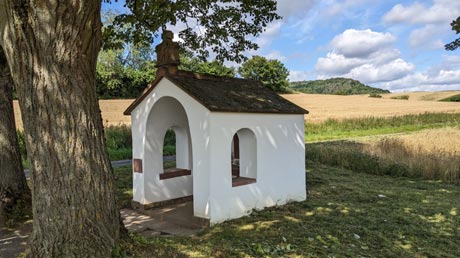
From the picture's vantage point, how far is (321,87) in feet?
335

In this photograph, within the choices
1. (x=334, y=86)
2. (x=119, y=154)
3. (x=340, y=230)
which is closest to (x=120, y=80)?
(x=119, y=154)

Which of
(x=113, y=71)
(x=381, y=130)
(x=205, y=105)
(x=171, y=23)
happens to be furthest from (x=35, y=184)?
(x=113, y=71)

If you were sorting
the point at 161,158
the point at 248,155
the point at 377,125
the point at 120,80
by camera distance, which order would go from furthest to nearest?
1. the point at 120,80
2. the point at 377,125
3. the point at 161,158
4. the point at 248,155

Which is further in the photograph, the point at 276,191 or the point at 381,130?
the point at 381,130

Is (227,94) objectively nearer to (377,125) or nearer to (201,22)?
(201,22)

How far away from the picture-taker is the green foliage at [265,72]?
61.4 m

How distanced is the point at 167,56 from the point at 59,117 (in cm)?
424

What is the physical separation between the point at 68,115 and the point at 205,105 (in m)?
3.26

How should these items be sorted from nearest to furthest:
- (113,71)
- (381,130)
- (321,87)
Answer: (381,130) < (113,71) < (321,87)

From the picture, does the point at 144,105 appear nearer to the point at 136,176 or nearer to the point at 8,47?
the point at 136,176

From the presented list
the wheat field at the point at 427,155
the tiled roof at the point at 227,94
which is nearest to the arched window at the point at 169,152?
the tiled roof at the point at 227,94

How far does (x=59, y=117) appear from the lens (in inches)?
133

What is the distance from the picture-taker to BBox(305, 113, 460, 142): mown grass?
28.4 meters

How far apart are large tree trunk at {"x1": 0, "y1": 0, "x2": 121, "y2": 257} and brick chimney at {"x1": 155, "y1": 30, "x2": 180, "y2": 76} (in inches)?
146
